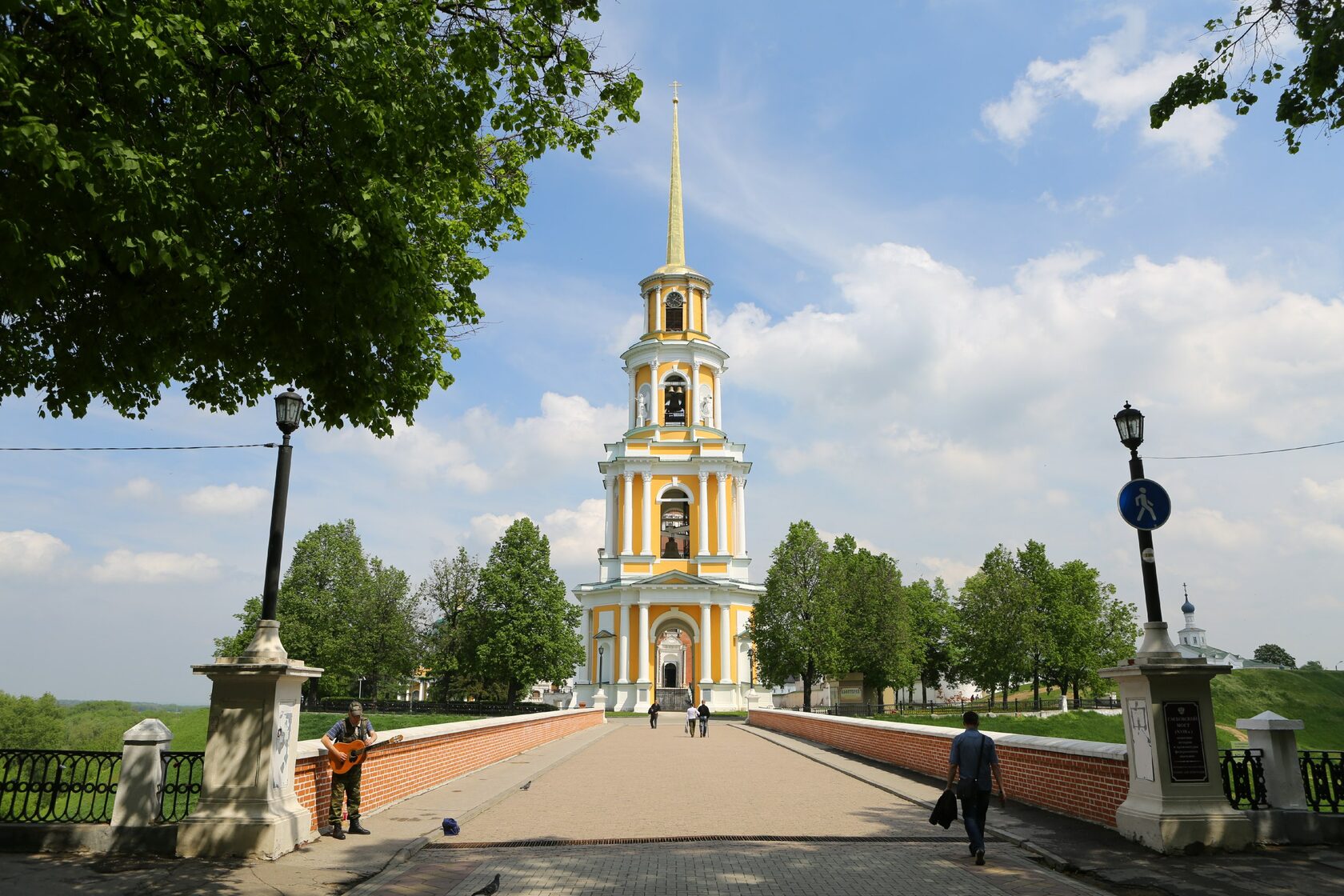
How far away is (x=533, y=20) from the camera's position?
758cm

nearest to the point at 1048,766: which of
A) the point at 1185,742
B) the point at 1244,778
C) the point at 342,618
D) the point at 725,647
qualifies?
the point at 1244,778

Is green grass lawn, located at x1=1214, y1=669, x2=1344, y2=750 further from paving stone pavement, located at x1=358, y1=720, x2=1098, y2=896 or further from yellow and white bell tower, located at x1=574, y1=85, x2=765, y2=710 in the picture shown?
paving stone pavement, located at x1=358, y1=720, x2=1098, y2=896

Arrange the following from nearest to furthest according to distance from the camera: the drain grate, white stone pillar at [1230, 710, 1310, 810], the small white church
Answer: white stone pillar at [1230, 710, 1310, 810] → the drain grate → the small white church

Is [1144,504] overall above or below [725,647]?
above

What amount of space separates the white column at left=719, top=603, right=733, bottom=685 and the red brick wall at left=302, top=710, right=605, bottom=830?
31.3m

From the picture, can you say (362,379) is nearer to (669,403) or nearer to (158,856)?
(158,856)

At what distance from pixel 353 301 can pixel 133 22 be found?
226cm

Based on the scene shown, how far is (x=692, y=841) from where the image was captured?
9.55m

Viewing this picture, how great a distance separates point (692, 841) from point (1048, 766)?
A: 181 inches

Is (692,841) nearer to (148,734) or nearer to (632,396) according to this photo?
(148,734)

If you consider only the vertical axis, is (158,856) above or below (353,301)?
below

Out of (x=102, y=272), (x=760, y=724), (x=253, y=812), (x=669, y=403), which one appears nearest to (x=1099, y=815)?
(x=253, y=812)

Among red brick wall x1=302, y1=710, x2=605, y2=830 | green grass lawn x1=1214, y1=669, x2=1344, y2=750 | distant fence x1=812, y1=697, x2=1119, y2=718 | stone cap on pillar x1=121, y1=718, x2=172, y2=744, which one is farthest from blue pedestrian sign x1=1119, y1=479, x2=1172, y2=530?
→ green grass lawn x1=1214, y1=669, x2=1344, y2=750

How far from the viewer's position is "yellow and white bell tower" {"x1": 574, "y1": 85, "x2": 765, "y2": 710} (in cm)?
5309
